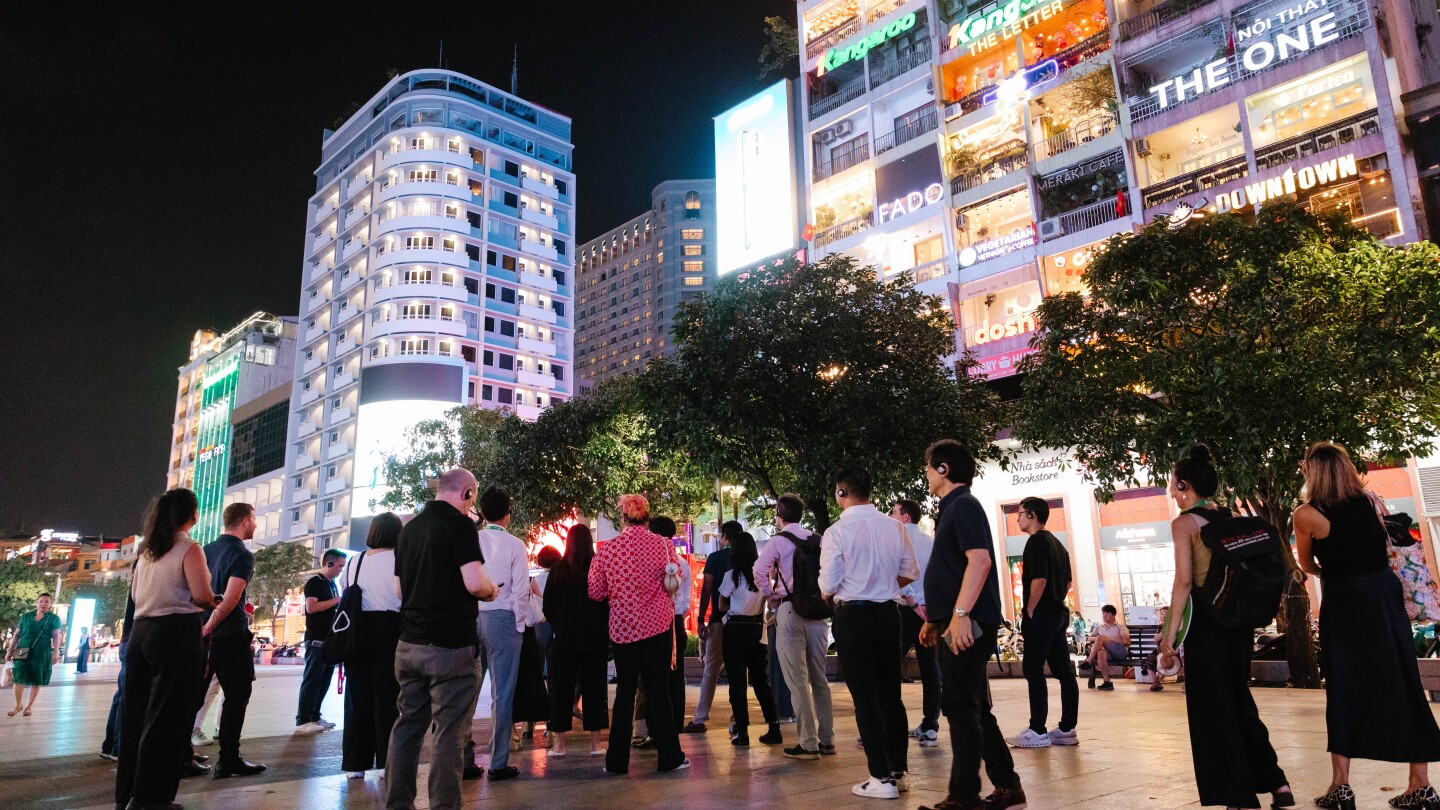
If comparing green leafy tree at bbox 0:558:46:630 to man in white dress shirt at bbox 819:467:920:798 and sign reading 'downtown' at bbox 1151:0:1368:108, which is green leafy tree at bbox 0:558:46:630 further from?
sign reading 'downtown' at bbox 1151:0:1368:108

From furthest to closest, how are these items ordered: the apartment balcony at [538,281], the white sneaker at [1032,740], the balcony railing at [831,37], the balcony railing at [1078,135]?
the apartment balcony at [538,281] < the balcony railing at [831,37] < the balcony railing at [1078,135] < the white sneaker at [1032,740]

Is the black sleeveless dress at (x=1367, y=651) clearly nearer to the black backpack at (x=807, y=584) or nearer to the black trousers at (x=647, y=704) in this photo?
the black backpack at (x=807, y=584)

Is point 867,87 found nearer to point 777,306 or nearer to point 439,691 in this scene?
point 777,306

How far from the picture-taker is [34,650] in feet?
43.3

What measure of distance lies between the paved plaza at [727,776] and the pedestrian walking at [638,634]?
0.75 feet

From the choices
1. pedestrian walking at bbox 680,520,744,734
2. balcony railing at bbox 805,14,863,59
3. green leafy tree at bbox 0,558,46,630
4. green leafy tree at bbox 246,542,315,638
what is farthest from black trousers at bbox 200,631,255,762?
green leafy tree at bbox 246,542,315,638

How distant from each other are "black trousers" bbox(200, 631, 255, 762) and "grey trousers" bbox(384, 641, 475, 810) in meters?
3.04

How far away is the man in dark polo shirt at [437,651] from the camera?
4.57 metres

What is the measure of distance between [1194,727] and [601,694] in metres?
4.75

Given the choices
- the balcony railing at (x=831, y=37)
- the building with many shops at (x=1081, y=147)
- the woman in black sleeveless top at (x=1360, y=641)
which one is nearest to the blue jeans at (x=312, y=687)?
the woman in black sleeveless top at (x=1360, y=641)

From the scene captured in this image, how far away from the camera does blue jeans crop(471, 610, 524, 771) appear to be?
6531 millimetres

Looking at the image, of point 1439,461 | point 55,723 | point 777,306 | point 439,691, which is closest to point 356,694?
point 439,691

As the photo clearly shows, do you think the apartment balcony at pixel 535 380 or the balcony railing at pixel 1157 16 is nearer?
the balcony railing at pixel 1157 16

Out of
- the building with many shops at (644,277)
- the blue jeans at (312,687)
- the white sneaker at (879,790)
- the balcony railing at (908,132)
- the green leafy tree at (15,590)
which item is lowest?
the white sneaker at (879,790)
